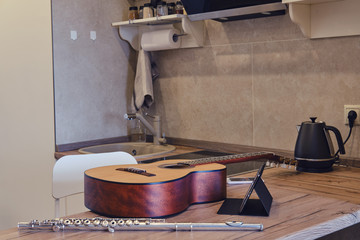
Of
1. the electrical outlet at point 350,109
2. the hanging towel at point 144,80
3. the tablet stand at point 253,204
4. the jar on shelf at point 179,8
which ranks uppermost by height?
the jar on shelf at point 179,8

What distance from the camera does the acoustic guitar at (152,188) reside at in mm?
1271

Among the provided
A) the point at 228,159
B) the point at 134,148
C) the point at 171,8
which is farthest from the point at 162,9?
the point at 228,159

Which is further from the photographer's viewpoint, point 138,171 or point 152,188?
point 138,171

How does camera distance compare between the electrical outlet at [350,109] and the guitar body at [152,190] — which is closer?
the guitar body at [152,190]

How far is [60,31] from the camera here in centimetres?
269

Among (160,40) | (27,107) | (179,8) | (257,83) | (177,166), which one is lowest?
(177,166)

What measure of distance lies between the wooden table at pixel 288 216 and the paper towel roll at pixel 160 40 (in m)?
1.17

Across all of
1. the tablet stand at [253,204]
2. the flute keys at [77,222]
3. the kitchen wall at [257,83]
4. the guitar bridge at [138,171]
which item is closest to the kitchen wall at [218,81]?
the kitchen wall at [257,83]

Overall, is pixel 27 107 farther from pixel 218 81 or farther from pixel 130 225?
pixel 130 225

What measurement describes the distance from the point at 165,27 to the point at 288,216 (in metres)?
1.75

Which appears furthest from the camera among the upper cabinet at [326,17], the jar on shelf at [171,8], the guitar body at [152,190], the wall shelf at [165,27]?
the jar on shelf at [171,8]

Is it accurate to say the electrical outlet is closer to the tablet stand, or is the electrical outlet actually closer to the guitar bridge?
the tablet stand

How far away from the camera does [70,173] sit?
183cm

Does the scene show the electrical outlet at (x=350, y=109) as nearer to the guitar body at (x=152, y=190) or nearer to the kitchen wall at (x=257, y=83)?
the kitchen wall at (x=257, y=83)
